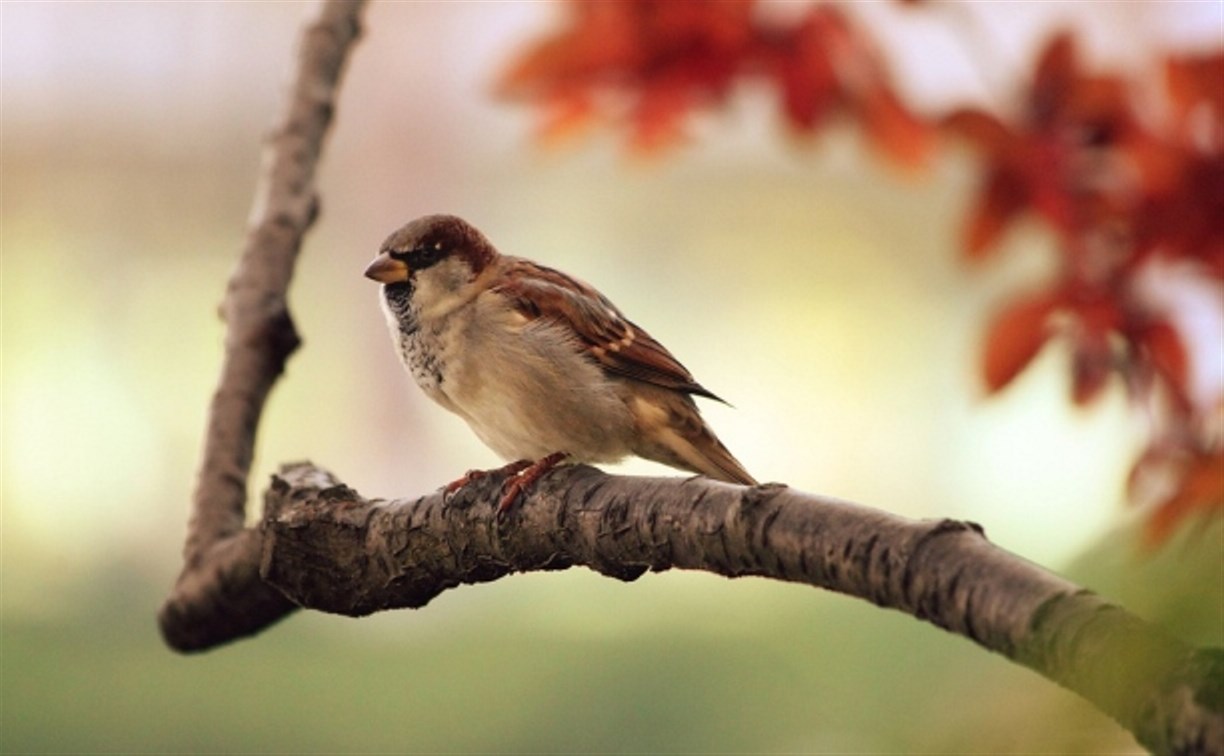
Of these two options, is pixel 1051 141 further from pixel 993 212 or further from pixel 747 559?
pixel 747 559

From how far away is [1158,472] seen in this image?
103 centimetres

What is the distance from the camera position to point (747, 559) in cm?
63

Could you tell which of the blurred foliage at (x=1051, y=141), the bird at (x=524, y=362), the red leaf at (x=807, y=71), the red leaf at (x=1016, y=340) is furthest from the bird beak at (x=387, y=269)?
the red leaf at (x=1016, y=340)

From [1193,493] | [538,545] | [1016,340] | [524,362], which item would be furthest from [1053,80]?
[538,545]

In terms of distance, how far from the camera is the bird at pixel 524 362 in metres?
1.10

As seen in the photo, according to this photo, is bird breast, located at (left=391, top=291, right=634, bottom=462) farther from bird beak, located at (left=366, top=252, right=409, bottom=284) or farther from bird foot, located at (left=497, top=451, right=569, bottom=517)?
bird foot, located at (left=497, top=451, right=569, bottom=517)

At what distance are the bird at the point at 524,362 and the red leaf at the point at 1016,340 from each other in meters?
0.20

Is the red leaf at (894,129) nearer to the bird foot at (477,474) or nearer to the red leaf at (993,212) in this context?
the red leaf at (993,212)

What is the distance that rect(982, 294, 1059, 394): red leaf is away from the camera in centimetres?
108

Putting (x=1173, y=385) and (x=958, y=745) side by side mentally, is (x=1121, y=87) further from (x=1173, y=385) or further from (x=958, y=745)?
(x=958, y=745)

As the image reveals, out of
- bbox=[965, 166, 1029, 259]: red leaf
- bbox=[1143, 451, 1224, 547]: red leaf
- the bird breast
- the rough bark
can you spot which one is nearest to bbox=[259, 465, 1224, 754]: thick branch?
the rough bark

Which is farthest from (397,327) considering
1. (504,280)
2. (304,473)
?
(304,473)

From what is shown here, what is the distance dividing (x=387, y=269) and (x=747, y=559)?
548 millimetres

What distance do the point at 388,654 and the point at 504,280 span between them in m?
1.38
